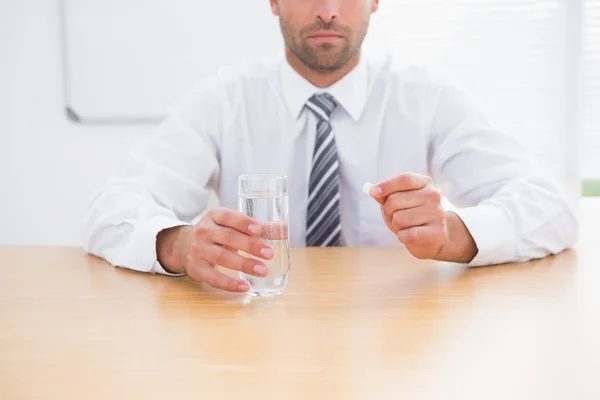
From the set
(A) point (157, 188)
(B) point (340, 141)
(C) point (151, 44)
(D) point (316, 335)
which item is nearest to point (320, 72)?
(B) point (340, 141)

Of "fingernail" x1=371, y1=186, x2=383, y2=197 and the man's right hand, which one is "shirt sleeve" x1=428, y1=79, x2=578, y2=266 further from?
the man's right hand

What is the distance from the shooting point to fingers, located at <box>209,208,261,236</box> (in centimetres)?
100

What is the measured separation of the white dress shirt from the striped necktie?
110mm

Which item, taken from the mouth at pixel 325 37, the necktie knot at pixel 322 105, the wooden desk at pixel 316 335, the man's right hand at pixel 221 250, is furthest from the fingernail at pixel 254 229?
the mouth at pixel 325 37

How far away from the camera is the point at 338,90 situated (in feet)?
5.90

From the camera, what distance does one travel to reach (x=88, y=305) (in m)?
0.98

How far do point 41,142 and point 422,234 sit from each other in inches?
96.0

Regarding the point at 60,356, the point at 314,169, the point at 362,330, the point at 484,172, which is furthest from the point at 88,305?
the point at 484,172

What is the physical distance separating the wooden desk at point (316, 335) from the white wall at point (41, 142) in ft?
6.46

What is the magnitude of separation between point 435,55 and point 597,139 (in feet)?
2.72

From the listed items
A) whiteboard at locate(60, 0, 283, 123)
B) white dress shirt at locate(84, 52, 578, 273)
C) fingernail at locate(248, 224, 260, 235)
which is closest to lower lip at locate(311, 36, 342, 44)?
white dress shirt at locate(84, 52, 578, 273)

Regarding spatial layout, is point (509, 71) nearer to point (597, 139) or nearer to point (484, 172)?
point (597, 139)

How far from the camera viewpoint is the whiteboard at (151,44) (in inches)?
119

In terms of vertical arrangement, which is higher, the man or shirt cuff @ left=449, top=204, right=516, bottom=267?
the man
